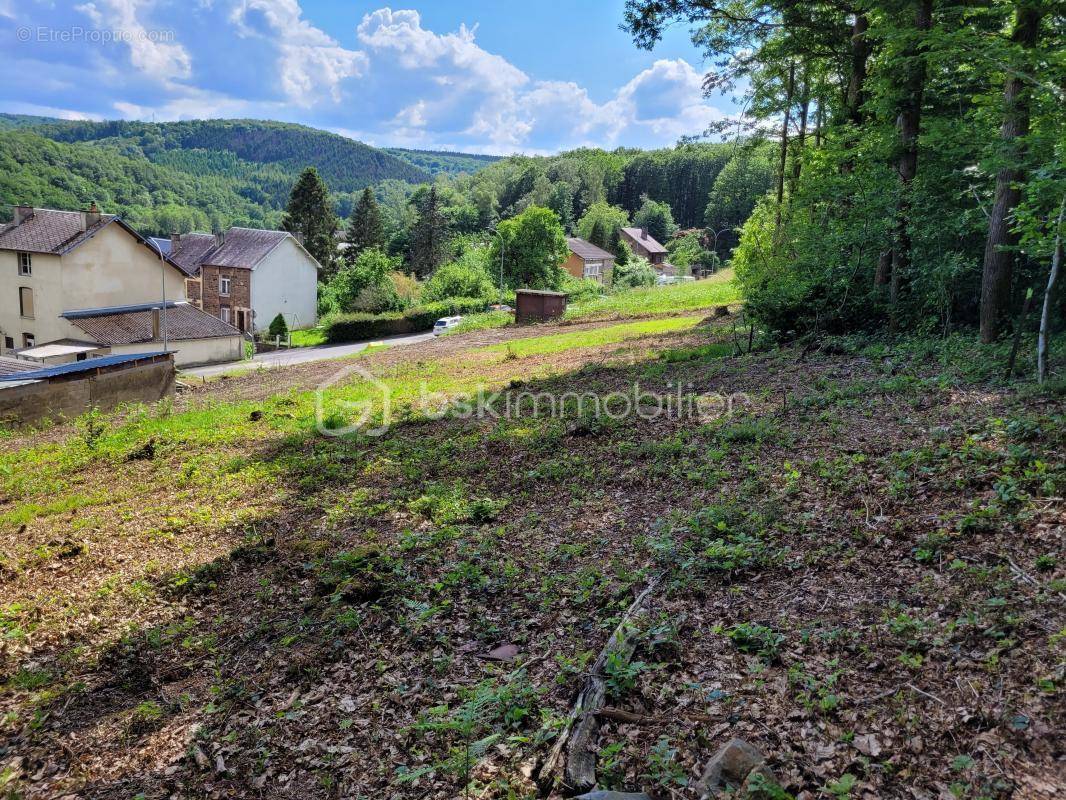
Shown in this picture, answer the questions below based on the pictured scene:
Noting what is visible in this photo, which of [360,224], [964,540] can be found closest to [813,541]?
[964,540]

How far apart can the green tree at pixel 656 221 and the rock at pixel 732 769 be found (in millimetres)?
110230

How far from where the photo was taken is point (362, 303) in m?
51.7

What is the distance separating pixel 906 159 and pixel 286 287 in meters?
46.6

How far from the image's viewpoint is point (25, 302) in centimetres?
3700

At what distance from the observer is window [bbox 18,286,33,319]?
3684cm

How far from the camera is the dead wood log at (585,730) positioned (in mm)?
3424

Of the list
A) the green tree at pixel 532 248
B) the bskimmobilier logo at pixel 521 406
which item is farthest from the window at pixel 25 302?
the green tree at pixel 532 248

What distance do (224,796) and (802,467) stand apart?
6.12 meters

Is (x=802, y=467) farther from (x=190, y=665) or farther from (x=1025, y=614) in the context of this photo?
(x=190, y=665)

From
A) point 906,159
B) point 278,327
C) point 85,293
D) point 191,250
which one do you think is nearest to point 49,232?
point 85,293

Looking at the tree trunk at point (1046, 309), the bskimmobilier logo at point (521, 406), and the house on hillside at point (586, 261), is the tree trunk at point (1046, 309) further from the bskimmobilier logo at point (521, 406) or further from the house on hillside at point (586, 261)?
the house on hillside at point (586, 261)

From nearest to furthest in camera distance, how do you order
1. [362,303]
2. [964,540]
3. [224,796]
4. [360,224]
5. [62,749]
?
1. [224,796]
2. [62,749]
3. [964,540]
4. [362,303]
5. [360,224]

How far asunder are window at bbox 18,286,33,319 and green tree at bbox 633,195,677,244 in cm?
8912

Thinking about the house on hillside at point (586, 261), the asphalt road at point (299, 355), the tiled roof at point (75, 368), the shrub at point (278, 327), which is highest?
the house on hillside at point (586, 261)
